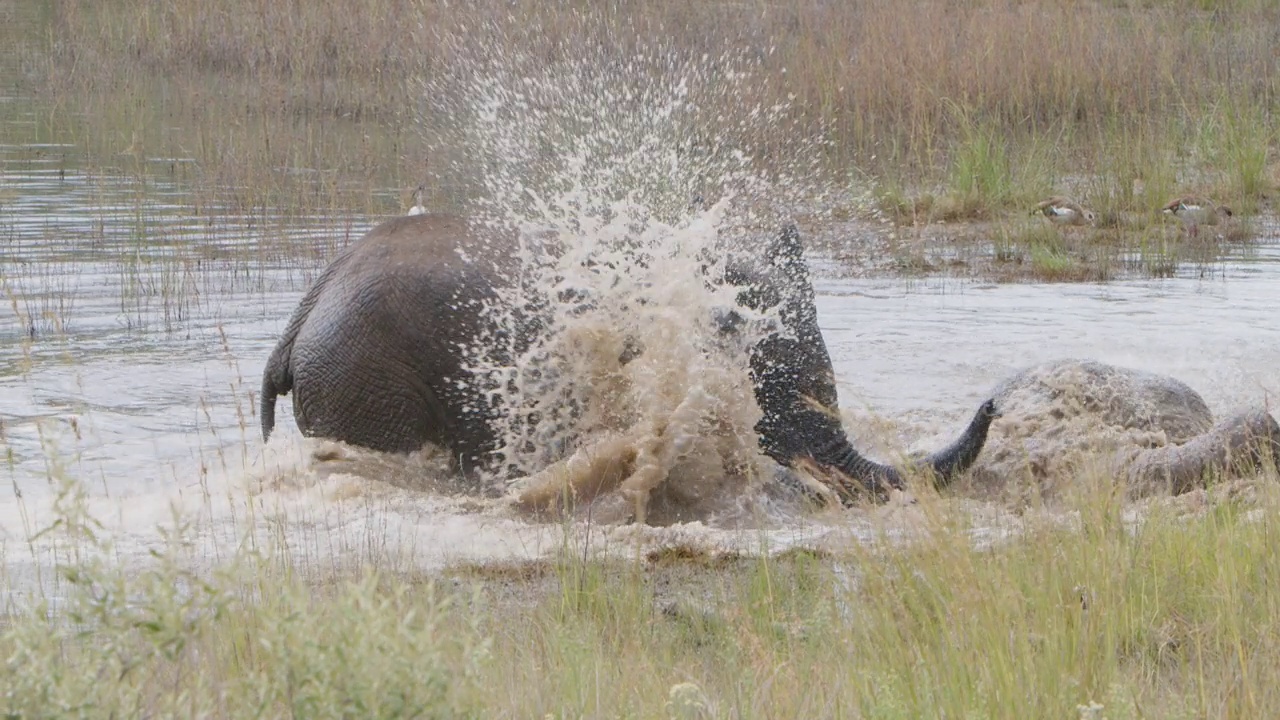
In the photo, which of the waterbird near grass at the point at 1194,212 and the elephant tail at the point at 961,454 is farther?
the waterbird near grass at the point at 1194,212

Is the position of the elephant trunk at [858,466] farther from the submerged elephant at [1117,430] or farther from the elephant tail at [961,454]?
the submerged elephant at [1117,430]

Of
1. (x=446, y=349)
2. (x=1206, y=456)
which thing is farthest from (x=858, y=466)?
(x=446, y=349)

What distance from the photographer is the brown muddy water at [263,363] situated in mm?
5469

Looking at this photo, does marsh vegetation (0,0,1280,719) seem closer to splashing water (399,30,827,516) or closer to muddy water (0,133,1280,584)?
muddy water (0,133,1280,584)

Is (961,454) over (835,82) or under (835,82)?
under

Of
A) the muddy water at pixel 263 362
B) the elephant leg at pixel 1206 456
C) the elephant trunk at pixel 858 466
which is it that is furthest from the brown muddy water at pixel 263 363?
the elephant leg at pixel 1206 456

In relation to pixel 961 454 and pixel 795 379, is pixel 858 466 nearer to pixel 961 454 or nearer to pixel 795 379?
pixel 795 379

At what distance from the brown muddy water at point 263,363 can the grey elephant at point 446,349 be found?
0.16m

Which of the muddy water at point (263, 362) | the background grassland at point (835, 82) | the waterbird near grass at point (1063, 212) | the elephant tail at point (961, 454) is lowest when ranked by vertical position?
the muddy water at point (263, 362)

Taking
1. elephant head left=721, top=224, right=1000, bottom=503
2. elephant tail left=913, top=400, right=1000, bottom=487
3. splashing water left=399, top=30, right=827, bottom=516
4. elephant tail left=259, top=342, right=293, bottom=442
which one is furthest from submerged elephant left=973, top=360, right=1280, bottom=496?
elephant tail left=259, top=342, right=293, bottom=442

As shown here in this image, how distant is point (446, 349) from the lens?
20.3ft

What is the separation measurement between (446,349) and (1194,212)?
24.5 feet

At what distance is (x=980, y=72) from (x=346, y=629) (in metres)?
13.6

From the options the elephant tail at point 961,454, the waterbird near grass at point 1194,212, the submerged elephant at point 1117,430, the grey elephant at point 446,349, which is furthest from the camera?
the waterbird near grass at point 1194,212
